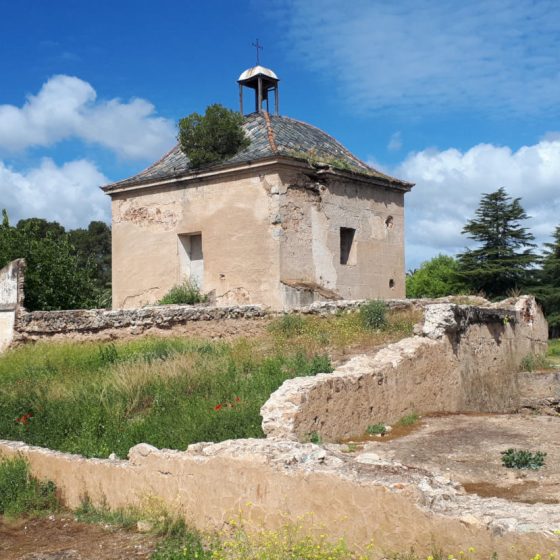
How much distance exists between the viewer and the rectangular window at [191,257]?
18938 millimetres

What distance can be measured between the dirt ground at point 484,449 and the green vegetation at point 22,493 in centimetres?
336

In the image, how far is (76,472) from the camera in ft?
23.8

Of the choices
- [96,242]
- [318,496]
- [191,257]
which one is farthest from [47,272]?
[96,242]

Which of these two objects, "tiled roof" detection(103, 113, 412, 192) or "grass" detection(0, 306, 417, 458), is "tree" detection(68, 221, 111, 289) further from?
"grass" detection(0, 306, 417, 458)

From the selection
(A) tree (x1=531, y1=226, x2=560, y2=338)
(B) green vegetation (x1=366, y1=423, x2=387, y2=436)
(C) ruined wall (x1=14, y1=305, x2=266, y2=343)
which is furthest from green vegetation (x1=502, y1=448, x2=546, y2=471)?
(A) tree (x1=531, y1=226, x2=560, y2=338)

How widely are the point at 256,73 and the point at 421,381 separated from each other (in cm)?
1298

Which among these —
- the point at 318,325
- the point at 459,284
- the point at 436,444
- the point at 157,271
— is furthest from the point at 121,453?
the point at 459,284

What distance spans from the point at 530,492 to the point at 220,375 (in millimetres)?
5172

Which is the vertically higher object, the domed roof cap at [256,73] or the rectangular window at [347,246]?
the domed roof cap at [256,73]

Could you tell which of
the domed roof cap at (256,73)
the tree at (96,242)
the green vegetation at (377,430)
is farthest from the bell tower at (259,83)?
the tree at (96,242)

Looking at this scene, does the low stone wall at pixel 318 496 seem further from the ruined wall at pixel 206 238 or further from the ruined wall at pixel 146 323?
the ruined wall at pixel 206 238

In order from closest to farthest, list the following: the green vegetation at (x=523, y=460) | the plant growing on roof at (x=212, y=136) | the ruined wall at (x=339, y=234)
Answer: the green vegetation at (x=523, y=460), the ruined wall at (x=339, y=234), the plant growing on roof at (x=212, y=136)

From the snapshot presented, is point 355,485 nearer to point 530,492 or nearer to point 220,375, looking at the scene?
point 530,492

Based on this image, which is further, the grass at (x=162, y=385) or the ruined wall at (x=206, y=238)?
the ruined wall at (x=206, y=238)
